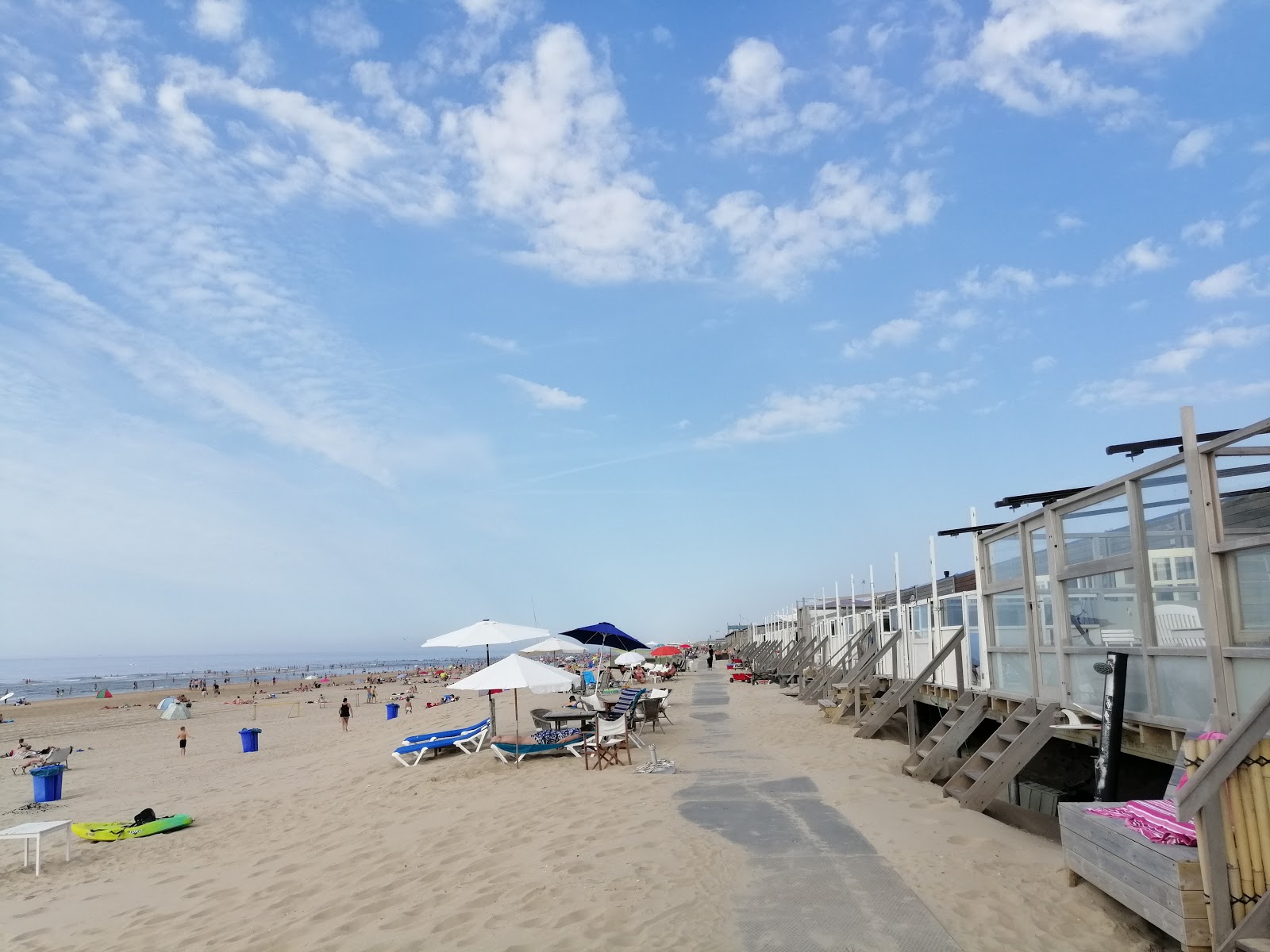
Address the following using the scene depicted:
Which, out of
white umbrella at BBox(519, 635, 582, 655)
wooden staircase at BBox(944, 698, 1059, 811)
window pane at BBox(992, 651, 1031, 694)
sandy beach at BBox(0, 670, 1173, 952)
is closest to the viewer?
sandy beach at BBox(0, 670, 1173, 952)

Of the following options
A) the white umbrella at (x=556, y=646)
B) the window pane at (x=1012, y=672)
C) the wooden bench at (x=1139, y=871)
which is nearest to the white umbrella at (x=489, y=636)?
the white umbrella at (x=556, y=646)

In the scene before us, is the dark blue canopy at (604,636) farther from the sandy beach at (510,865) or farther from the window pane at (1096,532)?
the window pane at (1096,532)

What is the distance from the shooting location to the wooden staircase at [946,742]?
903 centimetres

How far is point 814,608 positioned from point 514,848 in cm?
3183

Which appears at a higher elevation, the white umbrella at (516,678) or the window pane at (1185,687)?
the window pane at (1185,687)

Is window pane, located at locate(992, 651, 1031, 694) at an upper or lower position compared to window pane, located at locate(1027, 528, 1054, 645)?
lower

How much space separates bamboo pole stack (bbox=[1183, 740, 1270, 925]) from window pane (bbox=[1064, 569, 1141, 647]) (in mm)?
2832

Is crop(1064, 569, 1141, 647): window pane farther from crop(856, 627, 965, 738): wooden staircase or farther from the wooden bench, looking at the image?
crop(856, 627, 965, 738): wooden staircase

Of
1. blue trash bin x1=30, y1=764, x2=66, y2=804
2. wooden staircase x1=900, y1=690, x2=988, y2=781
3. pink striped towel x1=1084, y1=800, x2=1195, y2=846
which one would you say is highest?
pink striped towel x1=1084, y1=800, x2=1195, y2=846

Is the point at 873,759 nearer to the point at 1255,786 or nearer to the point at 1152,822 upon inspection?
the point at 1152,822

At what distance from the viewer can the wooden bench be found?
154 inches

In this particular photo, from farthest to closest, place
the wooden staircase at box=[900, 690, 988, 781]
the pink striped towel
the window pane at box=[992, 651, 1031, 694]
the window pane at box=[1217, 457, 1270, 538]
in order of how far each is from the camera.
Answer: the wooden staircase at box=[900, 690, 988, 781]
the window pane at box=[992, 651, 1031, 694]
the window pane at box=[1217, 457, 1270, 538]
the pink striped towel

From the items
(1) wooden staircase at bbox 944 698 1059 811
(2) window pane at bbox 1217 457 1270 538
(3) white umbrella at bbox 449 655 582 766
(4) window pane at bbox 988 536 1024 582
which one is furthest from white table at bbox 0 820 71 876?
(2) window pane at bbox 1217 457 1270 538

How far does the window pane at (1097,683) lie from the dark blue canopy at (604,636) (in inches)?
A: 529
